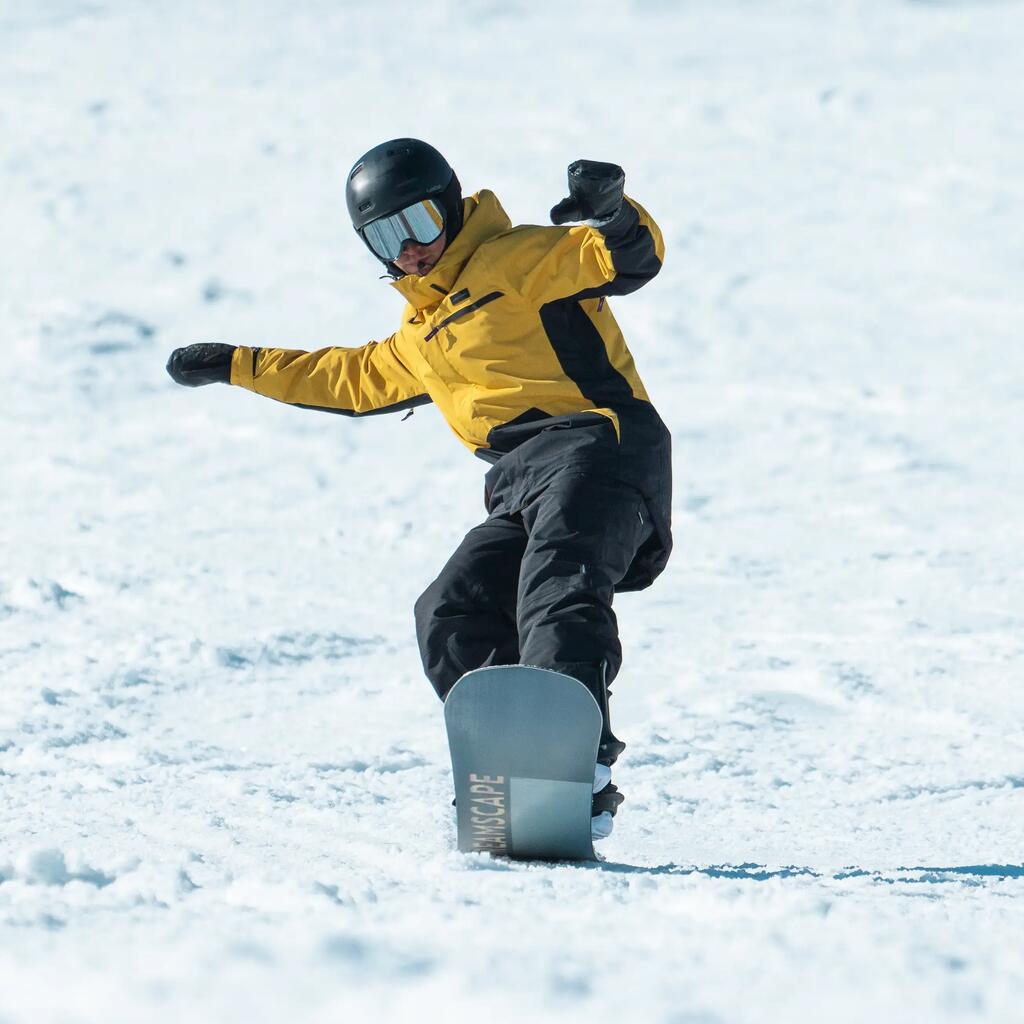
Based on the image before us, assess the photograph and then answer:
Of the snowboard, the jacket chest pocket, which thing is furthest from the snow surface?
the jacket chest pocket

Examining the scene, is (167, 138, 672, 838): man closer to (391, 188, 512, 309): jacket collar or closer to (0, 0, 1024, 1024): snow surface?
(391, 188, 512, 309): jacket collar

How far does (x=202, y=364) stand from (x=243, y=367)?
0.39ft

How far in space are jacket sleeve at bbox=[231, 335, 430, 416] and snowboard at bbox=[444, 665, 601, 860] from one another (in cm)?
121

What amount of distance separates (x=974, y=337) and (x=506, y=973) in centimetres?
830

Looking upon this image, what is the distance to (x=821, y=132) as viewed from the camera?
1263 cm

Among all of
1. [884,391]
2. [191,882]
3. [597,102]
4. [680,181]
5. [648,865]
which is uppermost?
[597,102]

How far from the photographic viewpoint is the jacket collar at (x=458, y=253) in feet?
10.8

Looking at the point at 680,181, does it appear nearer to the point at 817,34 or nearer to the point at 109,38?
the point at 817,34

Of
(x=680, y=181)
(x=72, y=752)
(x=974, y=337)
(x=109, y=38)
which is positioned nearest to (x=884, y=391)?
(x=974, y=337)

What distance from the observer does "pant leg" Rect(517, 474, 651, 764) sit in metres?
2.77

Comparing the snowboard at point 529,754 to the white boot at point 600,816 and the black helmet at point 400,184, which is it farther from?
the black helmet at point 400,184

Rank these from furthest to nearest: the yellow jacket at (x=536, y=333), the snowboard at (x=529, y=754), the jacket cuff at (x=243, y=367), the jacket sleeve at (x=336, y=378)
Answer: the jacket cuff at (x=243, y=367) → the jacket sleeve at (x=336, y=378) → the yellow jacket at (x=536, y=333) → the snowboard at (x=529, y=754)

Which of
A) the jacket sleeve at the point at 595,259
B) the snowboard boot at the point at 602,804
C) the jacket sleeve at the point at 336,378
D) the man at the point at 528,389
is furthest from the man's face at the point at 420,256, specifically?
the snowboard boot at the point at 602,804

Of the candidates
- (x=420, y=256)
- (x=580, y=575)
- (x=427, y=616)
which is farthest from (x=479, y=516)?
(x=580, y=575)
